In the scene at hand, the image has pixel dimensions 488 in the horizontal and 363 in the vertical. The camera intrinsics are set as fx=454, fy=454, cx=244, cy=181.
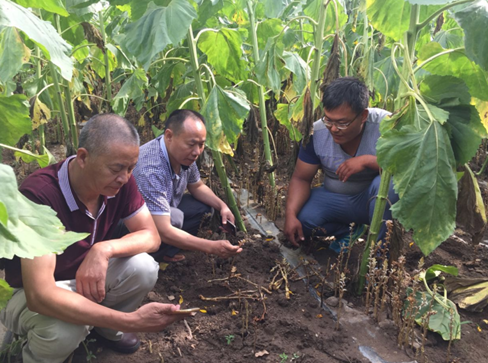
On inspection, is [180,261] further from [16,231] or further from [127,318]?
[16,231]

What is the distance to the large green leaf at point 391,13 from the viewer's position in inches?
89.2

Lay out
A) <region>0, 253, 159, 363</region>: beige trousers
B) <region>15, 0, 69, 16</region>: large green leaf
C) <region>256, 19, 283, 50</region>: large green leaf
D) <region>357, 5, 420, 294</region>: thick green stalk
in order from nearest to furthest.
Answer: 1. <region>15, 0, 69, 16</region>: large green leaf
2. <region>0, 253, 159, 363</region>: beige trousers
3. <region>357, 5, 420, 294</region>: thick green stalk
4. <region>256, 19, 283, 50</region>: large green leaf

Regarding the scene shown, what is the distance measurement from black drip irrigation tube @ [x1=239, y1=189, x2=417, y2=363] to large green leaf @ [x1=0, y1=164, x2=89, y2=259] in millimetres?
1699

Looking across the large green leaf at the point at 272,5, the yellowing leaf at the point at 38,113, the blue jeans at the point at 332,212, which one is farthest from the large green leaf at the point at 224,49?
the yellowing leaf at the point at 38,113

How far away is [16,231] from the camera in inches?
37.8

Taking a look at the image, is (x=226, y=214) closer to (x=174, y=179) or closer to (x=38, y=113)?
(x=174, y=179)

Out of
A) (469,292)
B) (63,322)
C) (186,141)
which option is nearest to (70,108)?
(186,141)

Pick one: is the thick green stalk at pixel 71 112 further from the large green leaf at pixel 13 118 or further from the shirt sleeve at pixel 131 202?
the large green leaf at pixel 13 118

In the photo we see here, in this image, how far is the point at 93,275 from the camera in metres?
1.91

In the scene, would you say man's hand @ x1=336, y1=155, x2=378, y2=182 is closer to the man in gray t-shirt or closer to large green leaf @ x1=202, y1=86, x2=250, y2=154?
the man in gray t-shirt

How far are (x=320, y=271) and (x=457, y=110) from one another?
1.29 m

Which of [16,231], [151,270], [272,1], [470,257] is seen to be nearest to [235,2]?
[272,1]

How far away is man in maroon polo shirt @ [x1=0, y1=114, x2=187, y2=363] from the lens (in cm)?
174

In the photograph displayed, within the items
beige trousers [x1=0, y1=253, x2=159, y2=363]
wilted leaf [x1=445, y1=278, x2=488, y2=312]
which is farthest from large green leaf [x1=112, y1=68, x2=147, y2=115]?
wilted leaf [x1=445, y1=278, x2=488, y2=312]
